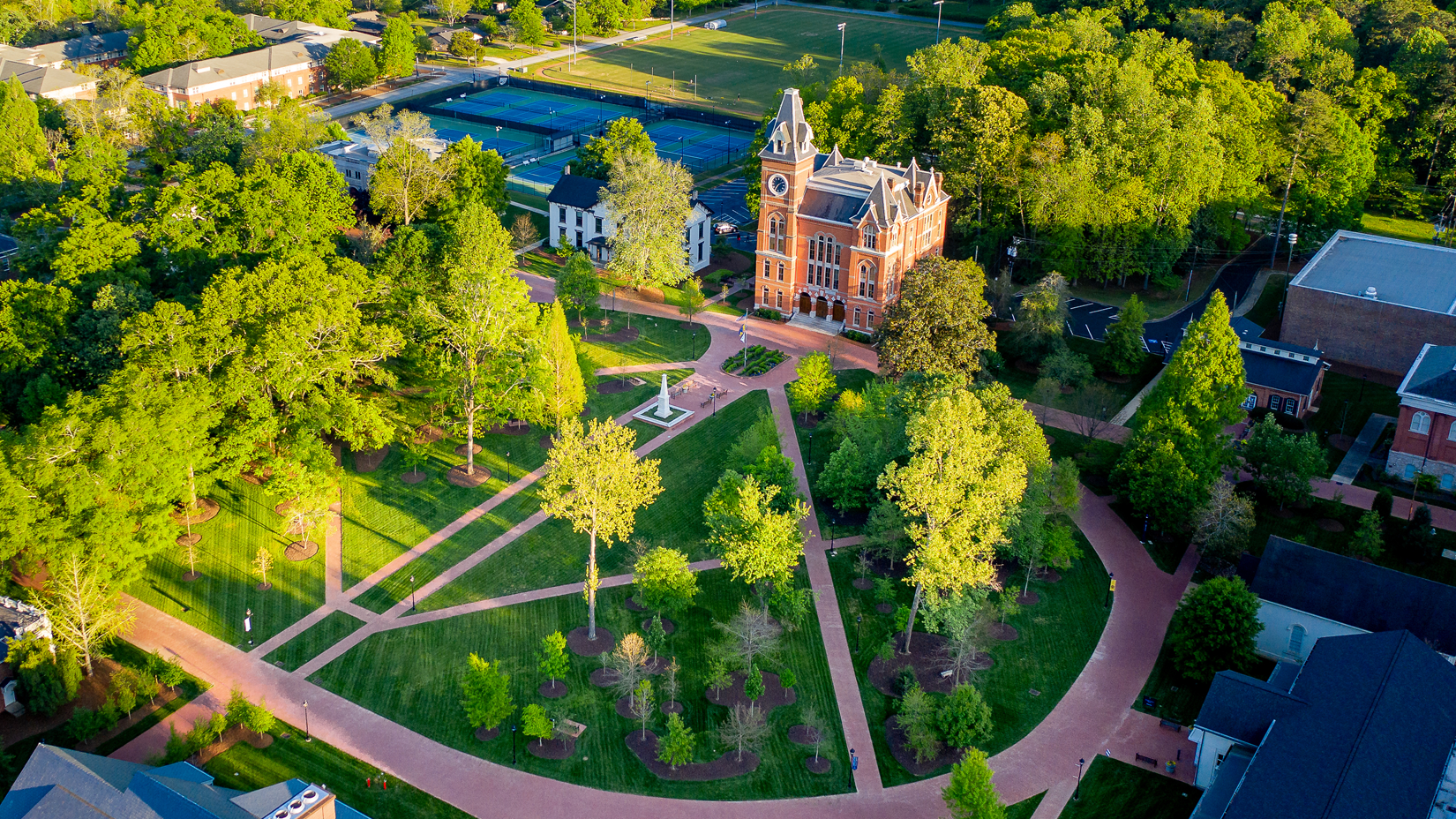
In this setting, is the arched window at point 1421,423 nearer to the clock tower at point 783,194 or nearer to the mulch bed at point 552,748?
the clock tower at point 783,194

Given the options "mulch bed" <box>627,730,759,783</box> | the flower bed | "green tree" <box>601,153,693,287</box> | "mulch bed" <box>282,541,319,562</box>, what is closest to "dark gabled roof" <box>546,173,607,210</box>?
"green tree" <box>601,153,693,287</box>

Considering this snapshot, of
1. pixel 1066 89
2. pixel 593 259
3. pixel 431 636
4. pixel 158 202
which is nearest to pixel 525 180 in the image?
pixel 593 259

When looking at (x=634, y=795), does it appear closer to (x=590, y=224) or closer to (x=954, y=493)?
(x=954, y=493)

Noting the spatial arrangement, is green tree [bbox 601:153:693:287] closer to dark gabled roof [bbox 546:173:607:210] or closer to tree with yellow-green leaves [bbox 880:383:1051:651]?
dark gabled roof [bbox 546:173:607:210]

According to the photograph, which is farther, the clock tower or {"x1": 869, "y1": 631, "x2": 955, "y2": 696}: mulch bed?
the clock tower

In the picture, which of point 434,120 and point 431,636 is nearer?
point 431,636

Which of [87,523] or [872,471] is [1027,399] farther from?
[87,523]

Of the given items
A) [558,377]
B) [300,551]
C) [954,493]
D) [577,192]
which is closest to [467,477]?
[558,377]
